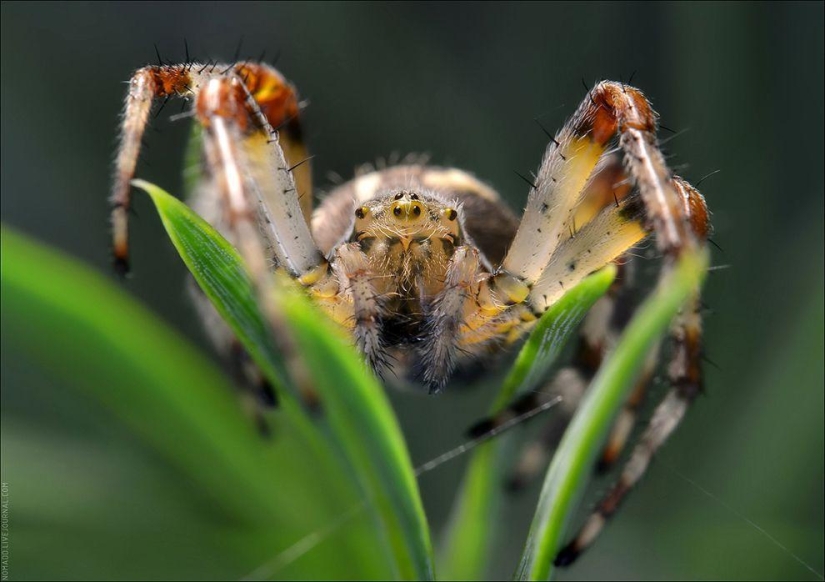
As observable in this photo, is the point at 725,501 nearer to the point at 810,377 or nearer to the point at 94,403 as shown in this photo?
the point at 810,377

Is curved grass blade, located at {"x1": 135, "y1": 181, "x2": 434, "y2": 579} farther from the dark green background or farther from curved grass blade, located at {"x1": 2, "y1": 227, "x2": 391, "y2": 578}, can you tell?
the dark green background

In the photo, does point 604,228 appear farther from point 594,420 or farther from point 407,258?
point 594,420

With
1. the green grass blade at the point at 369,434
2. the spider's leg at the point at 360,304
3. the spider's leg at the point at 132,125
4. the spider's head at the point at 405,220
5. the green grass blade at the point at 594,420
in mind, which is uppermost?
the spider's leg at the point at 132,125

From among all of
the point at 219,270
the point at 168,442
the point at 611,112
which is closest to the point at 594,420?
the point at 219,270

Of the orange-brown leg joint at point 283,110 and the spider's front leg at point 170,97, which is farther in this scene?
the orange-brown leg joint at point 283,110

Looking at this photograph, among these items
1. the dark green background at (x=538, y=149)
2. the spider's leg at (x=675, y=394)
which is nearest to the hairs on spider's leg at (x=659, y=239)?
the spider's leg at (x=675, y=394)

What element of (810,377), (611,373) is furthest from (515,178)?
(611,373)

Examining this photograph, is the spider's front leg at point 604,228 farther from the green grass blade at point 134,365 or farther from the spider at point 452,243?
the green grass blade at point 134,365

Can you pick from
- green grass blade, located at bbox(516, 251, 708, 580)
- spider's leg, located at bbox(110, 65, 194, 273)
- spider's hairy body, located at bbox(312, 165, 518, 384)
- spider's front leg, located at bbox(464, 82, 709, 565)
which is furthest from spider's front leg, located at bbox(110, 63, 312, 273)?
green grass blade, located at bbox(516, 251, 708, 580)
